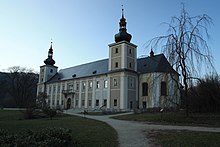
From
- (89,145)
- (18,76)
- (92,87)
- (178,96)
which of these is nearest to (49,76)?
(18,76)

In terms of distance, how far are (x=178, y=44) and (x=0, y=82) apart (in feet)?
194

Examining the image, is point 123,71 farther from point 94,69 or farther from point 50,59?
point 50,59

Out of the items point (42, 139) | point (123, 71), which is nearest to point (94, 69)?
point (123, 71)

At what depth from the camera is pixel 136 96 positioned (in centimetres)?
4225

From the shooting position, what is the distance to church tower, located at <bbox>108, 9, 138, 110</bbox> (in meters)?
40.0

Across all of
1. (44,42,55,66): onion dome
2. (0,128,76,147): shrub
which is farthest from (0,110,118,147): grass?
(44,42,55,66): onion dome

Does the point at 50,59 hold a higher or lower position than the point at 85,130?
higher

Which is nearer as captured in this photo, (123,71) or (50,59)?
(123,71)

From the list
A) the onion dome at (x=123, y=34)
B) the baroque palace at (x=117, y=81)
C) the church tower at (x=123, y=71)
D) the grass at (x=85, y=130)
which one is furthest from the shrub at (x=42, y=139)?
the onion dome at (x=123, y=34)

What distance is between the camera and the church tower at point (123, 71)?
39975 millimetres

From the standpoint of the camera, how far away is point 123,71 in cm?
4022

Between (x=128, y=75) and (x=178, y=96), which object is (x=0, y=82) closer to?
(x=128, y=75)

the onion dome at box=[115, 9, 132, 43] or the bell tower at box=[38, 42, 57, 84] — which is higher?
the onion dome at box=[115, 9, 132, 43]

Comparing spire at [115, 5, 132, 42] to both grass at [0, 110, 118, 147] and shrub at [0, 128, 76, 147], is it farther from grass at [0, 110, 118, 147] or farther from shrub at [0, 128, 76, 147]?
shrub at [0, 128, 76, 147]
